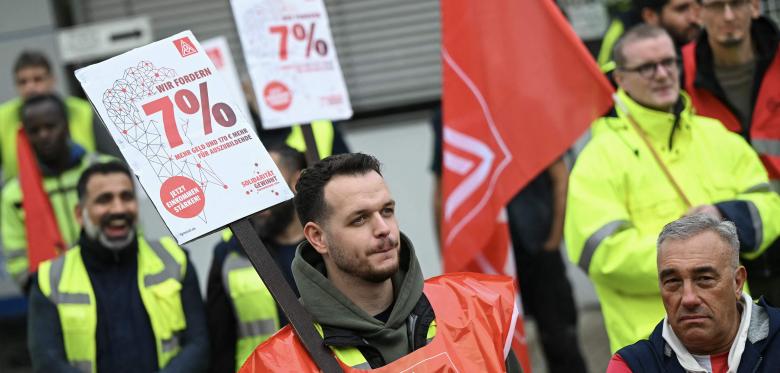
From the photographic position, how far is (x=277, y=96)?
19.4 ft

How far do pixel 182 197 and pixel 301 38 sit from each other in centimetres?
194

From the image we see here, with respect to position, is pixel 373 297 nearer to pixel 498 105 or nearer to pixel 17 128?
pixel 498 105

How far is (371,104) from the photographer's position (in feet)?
33.2

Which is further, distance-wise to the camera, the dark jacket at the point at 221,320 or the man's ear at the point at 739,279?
the dark jacket at the point at 221,320

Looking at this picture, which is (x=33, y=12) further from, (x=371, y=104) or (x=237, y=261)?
(x=237, y=261)

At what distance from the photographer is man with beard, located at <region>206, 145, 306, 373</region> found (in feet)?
19.7

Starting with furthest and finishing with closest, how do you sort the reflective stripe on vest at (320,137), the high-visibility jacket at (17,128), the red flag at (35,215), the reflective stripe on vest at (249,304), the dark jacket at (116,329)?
the high-visibility jacket at (17,128) → the red flag at (35,215) → the reflective stripe on vest at (320,137) → the reflective stripe on vest at (249,304) → the dark jacket at (116,329)

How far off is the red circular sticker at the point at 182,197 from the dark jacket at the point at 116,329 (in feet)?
5.86

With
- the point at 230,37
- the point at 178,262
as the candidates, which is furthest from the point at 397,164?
the point at 178,262

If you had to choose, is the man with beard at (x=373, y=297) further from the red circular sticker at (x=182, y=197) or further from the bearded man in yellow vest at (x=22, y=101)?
the bearded man in yellow vest at (x=22, y=101)

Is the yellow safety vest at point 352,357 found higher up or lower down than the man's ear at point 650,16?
lower down

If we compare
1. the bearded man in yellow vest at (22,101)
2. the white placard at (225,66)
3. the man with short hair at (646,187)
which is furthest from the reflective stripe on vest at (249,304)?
the bearded man in yellow vest at (22,101)

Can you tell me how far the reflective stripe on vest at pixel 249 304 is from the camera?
5.99 m

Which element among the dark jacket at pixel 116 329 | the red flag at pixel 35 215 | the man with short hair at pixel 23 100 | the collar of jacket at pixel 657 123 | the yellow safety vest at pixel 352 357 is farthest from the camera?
the man with short hair at pixel 23 100
